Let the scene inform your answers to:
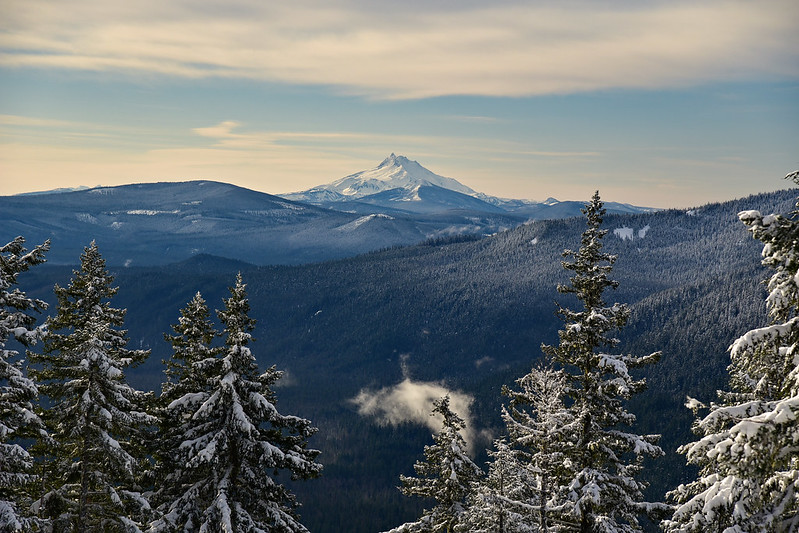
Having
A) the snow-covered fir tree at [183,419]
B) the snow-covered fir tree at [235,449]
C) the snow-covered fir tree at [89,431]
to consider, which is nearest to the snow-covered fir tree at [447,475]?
the snow-covered fir tree at [235,449]

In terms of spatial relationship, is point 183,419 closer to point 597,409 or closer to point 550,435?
point 550,435

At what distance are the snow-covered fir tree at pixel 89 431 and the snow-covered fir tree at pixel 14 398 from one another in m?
1.08

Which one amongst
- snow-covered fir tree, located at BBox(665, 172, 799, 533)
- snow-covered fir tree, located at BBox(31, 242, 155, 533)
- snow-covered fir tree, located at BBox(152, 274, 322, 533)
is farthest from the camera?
snow-covered fir tree, located at BBox(152, 274, 322, 533)

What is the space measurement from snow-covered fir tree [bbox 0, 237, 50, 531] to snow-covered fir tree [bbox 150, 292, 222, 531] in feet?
15.8

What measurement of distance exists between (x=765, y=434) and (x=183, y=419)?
852 inches

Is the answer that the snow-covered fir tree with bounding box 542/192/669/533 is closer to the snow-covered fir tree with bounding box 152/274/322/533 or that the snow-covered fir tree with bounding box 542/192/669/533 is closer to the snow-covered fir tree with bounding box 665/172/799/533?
the snow-covered fir tree with bounding box 665/172/799/533

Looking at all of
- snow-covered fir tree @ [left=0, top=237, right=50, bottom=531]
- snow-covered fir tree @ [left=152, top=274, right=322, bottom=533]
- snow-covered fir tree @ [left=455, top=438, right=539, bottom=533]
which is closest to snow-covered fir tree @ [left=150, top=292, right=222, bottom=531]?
snow-covered fir tree @ [left=152, top=274, right=322, bottom=533]

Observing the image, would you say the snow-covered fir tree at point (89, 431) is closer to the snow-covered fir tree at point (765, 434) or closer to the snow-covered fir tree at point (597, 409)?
the snow-covered fir tree at point (597, 409)

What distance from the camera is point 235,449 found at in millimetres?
23891

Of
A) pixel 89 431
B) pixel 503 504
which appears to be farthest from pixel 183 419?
pixel 503 504

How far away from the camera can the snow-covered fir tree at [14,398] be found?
18359mm

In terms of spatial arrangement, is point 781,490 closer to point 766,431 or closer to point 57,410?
point 766,431

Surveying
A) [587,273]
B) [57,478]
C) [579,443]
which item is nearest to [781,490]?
[579,443]

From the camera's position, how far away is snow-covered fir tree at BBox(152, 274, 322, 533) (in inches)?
890
